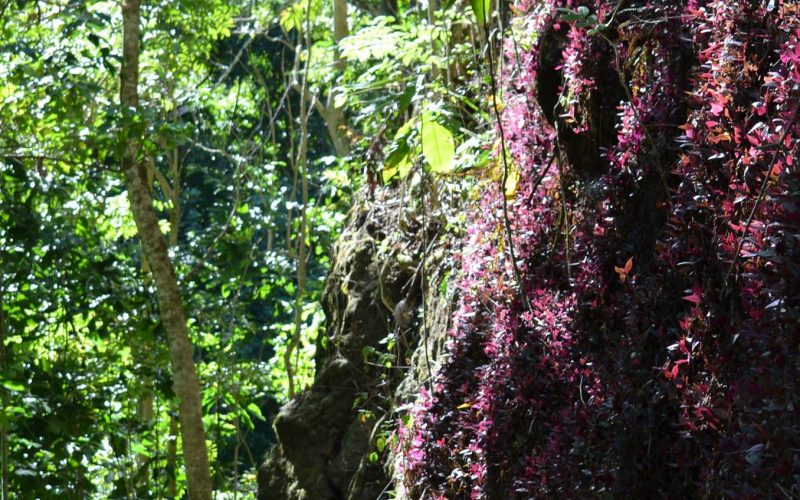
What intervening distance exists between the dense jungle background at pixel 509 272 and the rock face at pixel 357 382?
0.02 meters

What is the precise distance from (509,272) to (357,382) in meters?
2.44

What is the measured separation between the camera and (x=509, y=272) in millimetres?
3906

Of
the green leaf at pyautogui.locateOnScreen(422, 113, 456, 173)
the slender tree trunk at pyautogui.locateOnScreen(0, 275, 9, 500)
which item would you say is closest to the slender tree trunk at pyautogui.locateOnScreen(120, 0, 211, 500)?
the slender tree trunk at pyautogui.locateOnScreen(0, 275, 9, 500)

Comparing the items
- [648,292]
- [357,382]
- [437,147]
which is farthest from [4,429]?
[648,292]

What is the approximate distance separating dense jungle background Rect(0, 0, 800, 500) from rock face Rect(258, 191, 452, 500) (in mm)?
17

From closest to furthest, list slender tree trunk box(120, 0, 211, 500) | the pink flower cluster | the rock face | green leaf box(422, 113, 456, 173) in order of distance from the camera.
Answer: the pink flower cluster → green leaf box(422, 113, 456, 173) → the rock face → slender tree trunk box(120, 0, 211, 500)

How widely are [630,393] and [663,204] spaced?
58 centimetres

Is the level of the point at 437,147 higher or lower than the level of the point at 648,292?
higher

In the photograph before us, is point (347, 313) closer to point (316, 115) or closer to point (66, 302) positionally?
point (66, 302)

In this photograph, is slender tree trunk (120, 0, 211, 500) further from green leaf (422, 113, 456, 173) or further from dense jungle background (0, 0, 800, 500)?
green leaf (422, 113, 456, 173)

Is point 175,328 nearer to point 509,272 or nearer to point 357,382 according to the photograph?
point 357,382

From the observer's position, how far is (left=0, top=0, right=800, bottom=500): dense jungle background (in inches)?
99.1

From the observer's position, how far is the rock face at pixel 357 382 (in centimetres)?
559

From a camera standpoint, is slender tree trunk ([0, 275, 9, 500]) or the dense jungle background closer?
the dense jungle background
